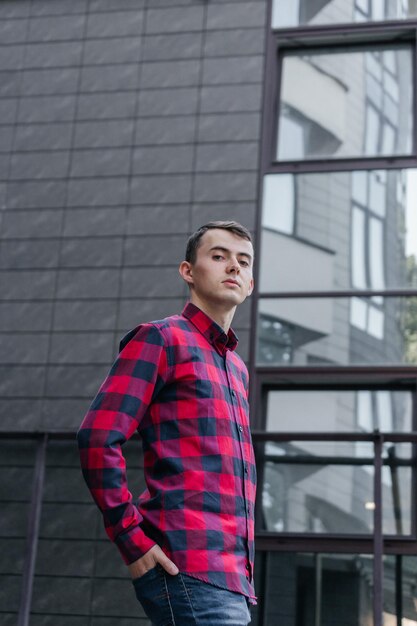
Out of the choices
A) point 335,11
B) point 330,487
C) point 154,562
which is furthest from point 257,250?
point 154,562

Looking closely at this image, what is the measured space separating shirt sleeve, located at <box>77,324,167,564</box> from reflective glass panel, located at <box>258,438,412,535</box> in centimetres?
512

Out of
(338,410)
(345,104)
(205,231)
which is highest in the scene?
(345,104)

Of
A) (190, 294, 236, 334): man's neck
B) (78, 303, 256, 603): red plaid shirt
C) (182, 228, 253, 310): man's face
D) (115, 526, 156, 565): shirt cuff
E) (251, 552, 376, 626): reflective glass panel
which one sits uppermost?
(182, 228, 253, 310): man's face

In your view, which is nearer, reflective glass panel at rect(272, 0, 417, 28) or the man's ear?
the man's ear

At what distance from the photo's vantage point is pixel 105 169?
27.7 feet

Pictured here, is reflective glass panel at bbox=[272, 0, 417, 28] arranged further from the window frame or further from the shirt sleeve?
the shirt sleeve

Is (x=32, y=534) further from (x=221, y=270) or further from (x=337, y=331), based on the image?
(x=221, y=270)

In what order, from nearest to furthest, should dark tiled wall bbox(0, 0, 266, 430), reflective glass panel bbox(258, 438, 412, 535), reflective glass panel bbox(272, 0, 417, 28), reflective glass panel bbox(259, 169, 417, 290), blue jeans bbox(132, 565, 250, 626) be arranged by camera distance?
blue jeans bbox(132, 565, 250, 626), reflective glass panel bbox(258, 438, 412, 535), reflective glass panel bbox(259, 169, 417, 290), dark tiled wall bbox(0, 0, 266, 430), reflective glass panel bbox(272, 0, 417, 28)

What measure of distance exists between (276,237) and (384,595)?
268 cm

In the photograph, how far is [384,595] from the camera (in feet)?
22.4

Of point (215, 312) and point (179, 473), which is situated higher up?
point (215, 312)

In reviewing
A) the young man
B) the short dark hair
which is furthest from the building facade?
the young man

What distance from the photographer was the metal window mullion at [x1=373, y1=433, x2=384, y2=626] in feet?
20.5

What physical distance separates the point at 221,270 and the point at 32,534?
15.9ft
